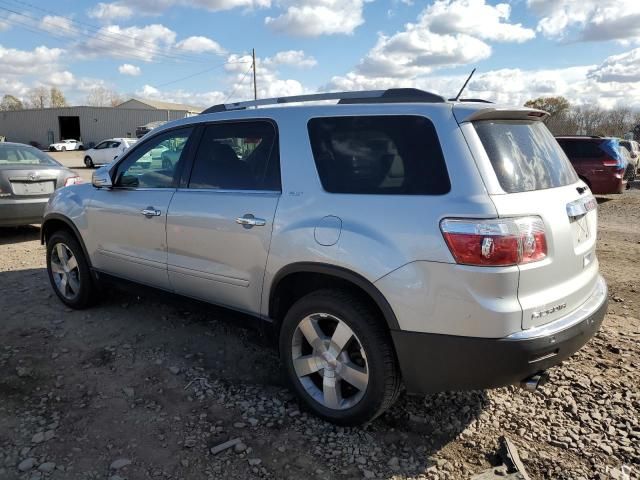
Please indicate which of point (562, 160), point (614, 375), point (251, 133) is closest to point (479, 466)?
point (614, 375)

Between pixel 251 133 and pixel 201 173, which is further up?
pixel 251 133

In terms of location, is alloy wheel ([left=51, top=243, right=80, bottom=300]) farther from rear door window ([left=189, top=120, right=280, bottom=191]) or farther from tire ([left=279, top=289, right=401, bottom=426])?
tire ([left=279, top=289, right=401, bottom=426])

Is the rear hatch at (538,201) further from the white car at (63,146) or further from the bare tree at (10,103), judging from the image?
the bare tree at (10,103)

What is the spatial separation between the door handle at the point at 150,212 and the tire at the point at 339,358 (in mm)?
1449

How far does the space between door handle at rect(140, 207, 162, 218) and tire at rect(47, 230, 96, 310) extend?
3.74ft

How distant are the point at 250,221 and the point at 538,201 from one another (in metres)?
1.67

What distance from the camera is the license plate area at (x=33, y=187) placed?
24.8 ft

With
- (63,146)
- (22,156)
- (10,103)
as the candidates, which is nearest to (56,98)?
(10,103)

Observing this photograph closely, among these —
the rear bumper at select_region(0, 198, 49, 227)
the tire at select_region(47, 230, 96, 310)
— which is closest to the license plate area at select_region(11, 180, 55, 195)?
the rear bumper at select_region(0, 198, 49, 227)

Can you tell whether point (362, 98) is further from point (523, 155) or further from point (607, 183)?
point (607, 183)

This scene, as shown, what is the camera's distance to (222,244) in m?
3.43

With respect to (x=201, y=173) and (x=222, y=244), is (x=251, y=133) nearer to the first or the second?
(x=201, y=173)

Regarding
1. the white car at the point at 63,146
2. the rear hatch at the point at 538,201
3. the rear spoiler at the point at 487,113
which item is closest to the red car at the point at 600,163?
the rear hatch at the point at 538,201

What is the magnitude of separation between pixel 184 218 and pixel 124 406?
131cm
